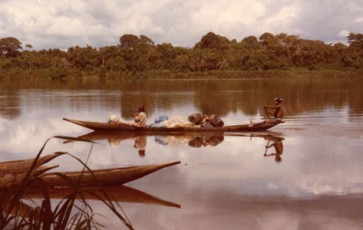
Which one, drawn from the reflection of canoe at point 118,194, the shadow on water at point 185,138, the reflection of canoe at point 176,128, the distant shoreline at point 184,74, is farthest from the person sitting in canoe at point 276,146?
the distant shoreline at point 184,74

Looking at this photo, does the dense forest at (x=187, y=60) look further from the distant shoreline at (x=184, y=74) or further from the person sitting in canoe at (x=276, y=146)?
the person sitting in canoe at (x=276, y=146)

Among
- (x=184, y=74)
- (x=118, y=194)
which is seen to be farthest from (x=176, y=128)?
(x=184, y=74)

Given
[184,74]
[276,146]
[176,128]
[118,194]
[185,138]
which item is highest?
[184,74]

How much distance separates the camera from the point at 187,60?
5925 centimetres

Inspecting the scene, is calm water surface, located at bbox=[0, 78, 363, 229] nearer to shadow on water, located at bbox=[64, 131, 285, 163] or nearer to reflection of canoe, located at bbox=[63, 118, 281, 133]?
shadow on water, located at bbox=[64, 131, 285, 163]

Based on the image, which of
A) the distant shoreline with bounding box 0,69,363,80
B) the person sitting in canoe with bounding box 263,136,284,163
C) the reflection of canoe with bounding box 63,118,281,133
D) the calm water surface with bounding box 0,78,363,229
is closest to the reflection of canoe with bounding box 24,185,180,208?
the calm water surface with bounding box 0,78,363,229

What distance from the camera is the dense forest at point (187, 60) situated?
58.8 meters

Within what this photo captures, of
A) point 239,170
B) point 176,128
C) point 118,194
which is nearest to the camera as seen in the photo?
Answer: point 118,194

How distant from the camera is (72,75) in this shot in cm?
6109

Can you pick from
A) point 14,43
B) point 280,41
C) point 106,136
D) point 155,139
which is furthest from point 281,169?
point 14,43

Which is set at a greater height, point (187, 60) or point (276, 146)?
point (187, 60)

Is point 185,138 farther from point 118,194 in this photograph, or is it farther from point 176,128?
point 118,194

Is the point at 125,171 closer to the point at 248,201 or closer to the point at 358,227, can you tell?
the point at 248,201

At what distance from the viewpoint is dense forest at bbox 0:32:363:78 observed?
58.8 m
